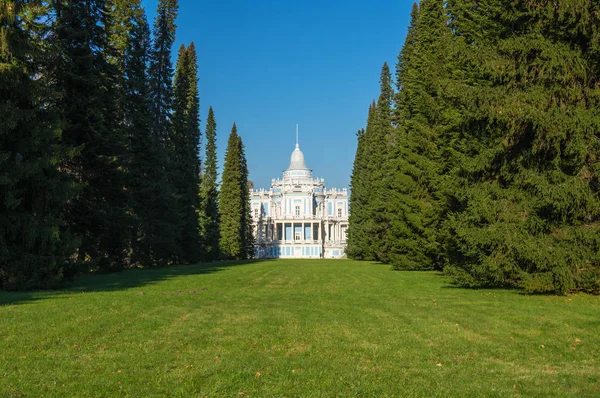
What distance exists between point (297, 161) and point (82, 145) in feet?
323

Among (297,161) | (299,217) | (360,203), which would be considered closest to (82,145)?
(360,203)

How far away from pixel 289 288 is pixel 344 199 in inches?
3826

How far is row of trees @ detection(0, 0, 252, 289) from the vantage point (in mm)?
17938

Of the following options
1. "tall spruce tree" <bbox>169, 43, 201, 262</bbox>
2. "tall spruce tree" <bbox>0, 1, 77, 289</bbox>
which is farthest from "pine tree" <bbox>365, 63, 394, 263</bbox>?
"tall spruce tree" <bbox>0, 1, 77, 289</bbox>

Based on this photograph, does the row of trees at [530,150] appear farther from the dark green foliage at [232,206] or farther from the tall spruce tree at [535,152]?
the dark green foliage at [232,206]

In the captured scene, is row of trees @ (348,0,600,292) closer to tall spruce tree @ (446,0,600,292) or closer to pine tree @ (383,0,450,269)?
tall spruce tree @ (446,0,600,292)

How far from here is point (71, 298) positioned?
15422 millimetres

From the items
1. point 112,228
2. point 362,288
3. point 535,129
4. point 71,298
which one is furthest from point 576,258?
point 112,228

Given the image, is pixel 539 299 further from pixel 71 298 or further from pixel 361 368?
pixel 71 298

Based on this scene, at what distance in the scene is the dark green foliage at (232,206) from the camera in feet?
210

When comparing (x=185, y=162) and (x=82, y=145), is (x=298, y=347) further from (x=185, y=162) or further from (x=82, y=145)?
(x=185, y=162)

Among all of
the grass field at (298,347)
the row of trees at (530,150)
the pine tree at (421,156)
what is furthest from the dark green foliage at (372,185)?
the grass field at (298,347)

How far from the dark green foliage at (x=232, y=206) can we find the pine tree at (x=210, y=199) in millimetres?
1502

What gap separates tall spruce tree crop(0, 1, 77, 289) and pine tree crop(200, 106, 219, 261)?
33019mm
